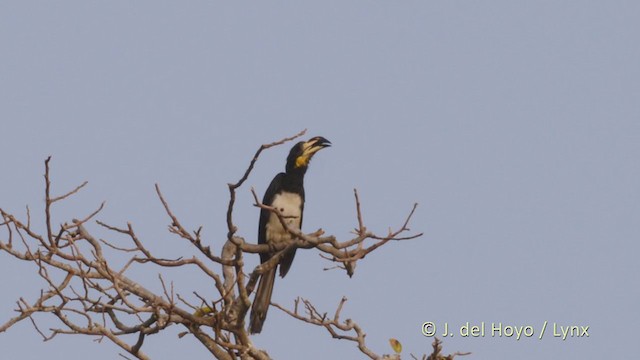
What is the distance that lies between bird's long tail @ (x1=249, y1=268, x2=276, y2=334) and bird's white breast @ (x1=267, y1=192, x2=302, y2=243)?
0.46 meters

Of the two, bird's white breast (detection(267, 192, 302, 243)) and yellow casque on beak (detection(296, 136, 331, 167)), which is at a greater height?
yellow casque on beak (detection(296, 136, 331, 167))

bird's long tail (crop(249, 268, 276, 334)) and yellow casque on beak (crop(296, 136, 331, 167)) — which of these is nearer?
bird's long tail (crop(249, 268, 276, 334))

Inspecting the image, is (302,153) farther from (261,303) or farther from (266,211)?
(261,303)

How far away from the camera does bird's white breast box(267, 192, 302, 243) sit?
579 cm

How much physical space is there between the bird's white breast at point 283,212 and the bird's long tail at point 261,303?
0.46 meters

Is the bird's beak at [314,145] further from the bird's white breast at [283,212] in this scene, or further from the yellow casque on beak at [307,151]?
the bird's white breast at [283,212]

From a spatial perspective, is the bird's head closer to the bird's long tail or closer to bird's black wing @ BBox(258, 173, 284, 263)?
bird's black wing @ BBox(258, 173, 284, 263)

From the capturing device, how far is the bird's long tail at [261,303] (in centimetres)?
515

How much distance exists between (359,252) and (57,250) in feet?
4.23

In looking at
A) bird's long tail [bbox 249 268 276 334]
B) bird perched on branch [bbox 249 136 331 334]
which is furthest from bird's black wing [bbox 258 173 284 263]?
bird's long tail [bbox 249 268 276 334]

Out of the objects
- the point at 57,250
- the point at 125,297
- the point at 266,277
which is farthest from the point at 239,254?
the point at 266,277

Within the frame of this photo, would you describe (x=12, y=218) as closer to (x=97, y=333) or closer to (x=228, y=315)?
(x=97, y=333)

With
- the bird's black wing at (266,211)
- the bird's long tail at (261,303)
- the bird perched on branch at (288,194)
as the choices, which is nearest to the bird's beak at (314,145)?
the bird perched on branch at (288,194)

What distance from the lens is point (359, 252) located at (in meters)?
4.11
